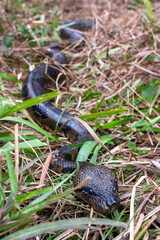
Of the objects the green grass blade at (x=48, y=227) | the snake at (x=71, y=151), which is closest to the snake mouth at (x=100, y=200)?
the snake at (x=71, y=151)

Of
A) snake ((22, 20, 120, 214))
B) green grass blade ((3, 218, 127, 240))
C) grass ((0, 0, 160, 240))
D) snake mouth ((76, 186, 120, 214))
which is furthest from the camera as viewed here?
snake ((22, 20, 120, 214))

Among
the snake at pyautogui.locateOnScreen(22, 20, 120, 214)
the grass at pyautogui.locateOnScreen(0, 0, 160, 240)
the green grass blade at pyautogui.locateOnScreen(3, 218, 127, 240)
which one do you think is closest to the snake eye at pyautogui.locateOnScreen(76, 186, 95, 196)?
the snake at pyautogui.locateOnScreen(22, 20, 120, 214)

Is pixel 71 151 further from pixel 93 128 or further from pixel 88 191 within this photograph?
pixel 88 191

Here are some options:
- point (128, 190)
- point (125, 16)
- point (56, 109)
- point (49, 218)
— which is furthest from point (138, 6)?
point (49, 218)

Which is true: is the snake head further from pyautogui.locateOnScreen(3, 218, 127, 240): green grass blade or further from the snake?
pyautogui.locateOnScreen(3, 218, 127, 240): green grass blade

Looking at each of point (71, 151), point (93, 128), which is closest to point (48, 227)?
point (71, 151)

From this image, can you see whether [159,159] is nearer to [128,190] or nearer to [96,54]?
[128,190]

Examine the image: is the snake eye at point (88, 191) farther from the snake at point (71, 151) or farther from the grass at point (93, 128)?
the grass at point (93, 128)
